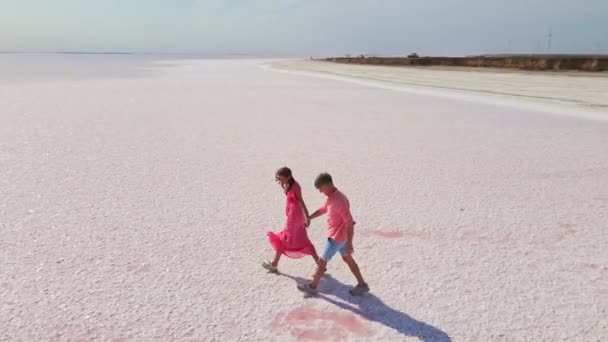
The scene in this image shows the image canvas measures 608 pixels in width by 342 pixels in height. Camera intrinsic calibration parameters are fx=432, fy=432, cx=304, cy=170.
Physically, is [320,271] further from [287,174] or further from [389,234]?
[389,234]

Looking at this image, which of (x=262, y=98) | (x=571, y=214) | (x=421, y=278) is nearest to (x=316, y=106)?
(x=262, y=98)

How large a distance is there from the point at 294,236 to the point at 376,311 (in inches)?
35.2

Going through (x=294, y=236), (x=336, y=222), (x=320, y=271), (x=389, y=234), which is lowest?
(x=389, y=234)

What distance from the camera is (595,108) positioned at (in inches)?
656

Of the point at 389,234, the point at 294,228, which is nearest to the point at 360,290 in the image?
the point at 294,228

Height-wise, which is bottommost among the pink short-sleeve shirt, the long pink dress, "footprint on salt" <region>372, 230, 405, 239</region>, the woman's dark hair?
"footprint on salt" <region>372, 230, 405, 239</region>

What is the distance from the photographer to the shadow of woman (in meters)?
3.02

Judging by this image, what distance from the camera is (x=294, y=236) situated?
3643 mm

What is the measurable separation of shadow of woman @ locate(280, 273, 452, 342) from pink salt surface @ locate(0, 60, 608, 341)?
0.02 meters

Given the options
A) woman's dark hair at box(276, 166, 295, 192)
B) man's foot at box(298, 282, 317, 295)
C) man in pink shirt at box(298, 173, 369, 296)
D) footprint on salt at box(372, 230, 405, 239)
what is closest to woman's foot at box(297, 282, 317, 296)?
man's foot at box(298, 282, 317, 295)

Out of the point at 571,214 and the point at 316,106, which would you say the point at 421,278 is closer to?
the point at 571,214

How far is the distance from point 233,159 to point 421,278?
5093mm

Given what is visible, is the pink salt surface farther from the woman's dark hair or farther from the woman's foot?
the woman's dark hair

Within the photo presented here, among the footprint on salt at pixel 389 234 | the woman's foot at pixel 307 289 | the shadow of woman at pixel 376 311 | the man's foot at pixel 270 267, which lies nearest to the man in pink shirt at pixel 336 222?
the woman's foot at pixel 307 289
